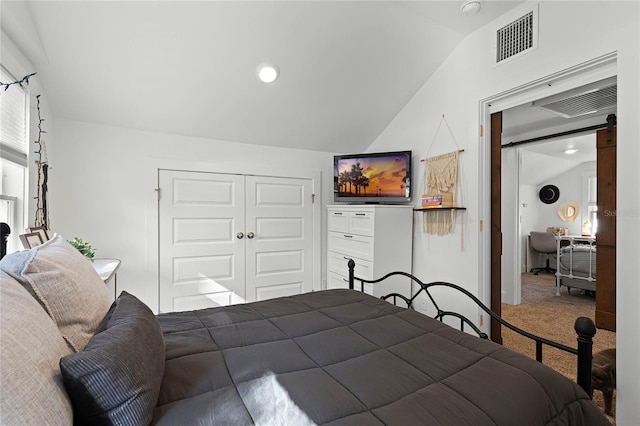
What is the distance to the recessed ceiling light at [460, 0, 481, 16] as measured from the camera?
229cm

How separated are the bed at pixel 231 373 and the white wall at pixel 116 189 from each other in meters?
1.97

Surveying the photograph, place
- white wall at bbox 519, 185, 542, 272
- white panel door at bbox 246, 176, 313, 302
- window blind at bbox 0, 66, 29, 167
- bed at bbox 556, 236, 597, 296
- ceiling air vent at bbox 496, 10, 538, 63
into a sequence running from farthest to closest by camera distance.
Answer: white wall at bbox 519, 185, 542, 272
bed at bbox 556, 236, 597, 296
white panel door at bbox 246, 176, 313, 302
ceiling air vent at bbox 496, 10, 538, 63
window blind at bbox 0, 66, 29, 167

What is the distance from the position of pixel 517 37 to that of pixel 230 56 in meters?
2.26

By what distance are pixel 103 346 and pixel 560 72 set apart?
9.31 feet

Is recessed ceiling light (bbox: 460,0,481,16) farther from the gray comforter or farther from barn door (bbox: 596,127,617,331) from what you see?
the gray comforter

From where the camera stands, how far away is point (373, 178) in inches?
138

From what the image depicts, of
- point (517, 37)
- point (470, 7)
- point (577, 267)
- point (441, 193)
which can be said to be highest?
point (470, 7)

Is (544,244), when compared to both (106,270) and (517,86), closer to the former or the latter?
(517,86)

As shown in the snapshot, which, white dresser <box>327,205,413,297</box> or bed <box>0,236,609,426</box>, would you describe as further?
white dresser <box>327,205,413,297</box>

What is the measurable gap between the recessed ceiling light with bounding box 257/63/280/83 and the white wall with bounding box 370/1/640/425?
1.53 metres

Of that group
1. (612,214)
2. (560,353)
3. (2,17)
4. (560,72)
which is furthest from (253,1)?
(560,353)

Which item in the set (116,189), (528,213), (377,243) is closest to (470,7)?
(377,243)

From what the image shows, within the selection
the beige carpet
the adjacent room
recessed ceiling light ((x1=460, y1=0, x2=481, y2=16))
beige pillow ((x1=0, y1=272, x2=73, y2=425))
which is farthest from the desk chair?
beige pillow ((x1=0, y1=272, x2=73, y2=425))

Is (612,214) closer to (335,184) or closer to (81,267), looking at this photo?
(335,184)
